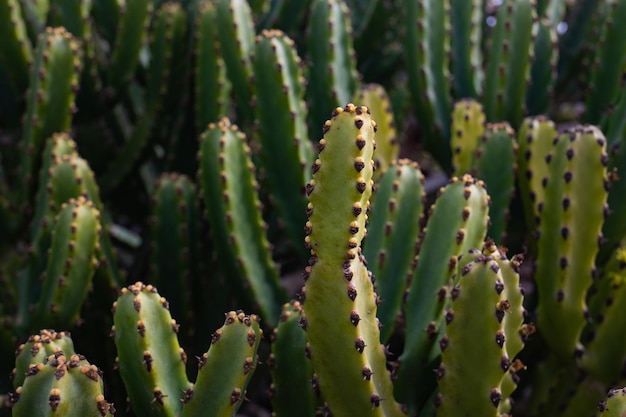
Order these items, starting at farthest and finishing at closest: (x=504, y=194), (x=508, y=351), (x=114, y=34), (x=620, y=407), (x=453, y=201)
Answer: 1. (x=114, y=34)
2. (x=504, y=194)
3. (x=453, y=201)
4. (x=508, y=351)
5. (x=620, y=407)

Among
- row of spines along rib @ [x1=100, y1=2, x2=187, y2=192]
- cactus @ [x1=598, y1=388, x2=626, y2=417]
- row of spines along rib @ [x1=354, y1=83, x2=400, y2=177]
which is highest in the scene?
row of spines along rib @ [x1=100, y1=2, x2=187, y2=192]

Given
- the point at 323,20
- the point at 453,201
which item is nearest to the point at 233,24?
the point at 323,20

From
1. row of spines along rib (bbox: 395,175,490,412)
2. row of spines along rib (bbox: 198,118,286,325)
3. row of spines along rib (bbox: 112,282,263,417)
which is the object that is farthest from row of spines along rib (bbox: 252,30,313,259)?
row of spines along rib (bbox: 112,282,263,417)

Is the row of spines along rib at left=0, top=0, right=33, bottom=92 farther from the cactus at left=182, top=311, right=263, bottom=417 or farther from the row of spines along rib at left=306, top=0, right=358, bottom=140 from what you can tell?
the cactus at left=182, top=311, right=263, bottom=417

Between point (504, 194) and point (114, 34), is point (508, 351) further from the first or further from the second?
point (114, 34)

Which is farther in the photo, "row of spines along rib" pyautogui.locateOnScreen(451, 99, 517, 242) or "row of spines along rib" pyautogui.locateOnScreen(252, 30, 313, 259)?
"row of spines along rib" pyautogui.locateOnScreen(252, 30, 313, 259)

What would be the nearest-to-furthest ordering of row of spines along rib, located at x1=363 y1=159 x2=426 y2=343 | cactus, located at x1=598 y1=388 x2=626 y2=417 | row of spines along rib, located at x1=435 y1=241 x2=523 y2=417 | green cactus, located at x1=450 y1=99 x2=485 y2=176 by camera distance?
1. cactus, located at x1=598 y1=388 x2=626 y2=417
2. row of spines along rib, located at x1=435 y1=241 x2=523 y2=417
3. row of spines along rib, located at x1=363 y1=159 x2=426 y2=343
4. green cactus, located at x1=450 y1=99 x2=485 y2=176

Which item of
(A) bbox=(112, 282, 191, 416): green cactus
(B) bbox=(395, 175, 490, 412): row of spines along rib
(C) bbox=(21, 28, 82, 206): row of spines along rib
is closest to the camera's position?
(A) bbox=(112, 282, 191, 416): green cactus

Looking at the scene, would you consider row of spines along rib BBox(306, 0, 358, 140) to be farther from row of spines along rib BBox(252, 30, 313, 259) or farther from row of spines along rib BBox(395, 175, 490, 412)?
row of spines along rib BBox(395, 175, 490, 412)

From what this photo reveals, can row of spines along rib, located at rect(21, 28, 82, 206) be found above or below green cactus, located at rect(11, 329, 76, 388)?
above
